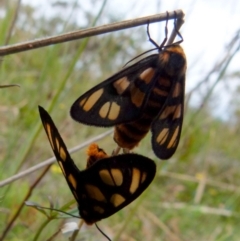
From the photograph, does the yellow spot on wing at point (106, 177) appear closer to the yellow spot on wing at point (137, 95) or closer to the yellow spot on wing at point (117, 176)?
the yellow spot on wing at point (117, 176)

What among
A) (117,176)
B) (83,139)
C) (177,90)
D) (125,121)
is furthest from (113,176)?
(83,139)

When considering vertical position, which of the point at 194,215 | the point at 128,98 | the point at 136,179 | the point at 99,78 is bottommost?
the point at 194,215

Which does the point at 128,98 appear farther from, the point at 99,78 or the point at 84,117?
the point at 99,78

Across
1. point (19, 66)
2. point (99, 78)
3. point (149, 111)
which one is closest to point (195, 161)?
point (99, 78)

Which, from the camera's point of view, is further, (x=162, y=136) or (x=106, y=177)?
(x=162, y=136)

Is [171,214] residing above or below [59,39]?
below

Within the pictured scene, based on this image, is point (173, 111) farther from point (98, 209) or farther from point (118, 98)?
point (98, 209)

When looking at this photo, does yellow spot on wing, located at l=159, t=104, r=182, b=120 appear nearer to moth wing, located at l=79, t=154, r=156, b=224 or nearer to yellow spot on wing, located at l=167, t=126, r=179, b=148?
yellow spot on wing, located at l=167, t=126, r=179, b=148
